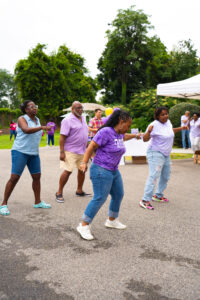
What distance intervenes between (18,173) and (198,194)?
147 inches

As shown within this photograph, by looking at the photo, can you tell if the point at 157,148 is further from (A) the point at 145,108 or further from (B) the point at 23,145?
(A) the point at 145,108

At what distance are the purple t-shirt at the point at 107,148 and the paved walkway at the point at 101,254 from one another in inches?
38.1

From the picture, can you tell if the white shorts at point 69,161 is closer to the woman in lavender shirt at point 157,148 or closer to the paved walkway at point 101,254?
the paved walkway at point 101,254

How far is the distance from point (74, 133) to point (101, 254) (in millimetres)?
2693

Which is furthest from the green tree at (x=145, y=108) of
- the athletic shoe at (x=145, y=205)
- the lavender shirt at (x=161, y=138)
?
Answer: the athletic shoe at (x=145, y=205)

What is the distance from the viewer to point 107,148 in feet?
12.4

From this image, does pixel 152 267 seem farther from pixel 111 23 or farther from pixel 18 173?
pixel 111 23

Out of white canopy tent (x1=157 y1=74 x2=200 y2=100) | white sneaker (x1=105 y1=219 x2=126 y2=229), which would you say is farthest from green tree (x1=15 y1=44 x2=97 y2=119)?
white sneaker (x1=105 y1=219 x2=126 y2=229)

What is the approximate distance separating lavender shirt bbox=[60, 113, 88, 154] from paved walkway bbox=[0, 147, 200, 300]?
99cm

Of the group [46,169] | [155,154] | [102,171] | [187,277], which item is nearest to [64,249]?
[102,171]

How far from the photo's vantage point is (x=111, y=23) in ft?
143

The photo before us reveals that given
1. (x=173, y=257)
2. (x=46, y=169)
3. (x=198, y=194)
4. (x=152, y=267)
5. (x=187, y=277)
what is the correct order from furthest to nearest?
(x=46, y=169) → (x=198, y=194) → (x=173, y=257) → (x=152, y=267) → (x=187, y=277)

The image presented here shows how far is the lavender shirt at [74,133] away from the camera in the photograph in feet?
18.2

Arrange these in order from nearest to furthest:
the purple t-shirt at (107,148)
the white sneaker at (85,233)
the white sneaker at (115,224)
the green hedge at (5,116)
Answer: the purple t-shirt at (107,148), the white sneaker at (85,233), the white sneaker at (115,224), the green hedge at (5,116)
